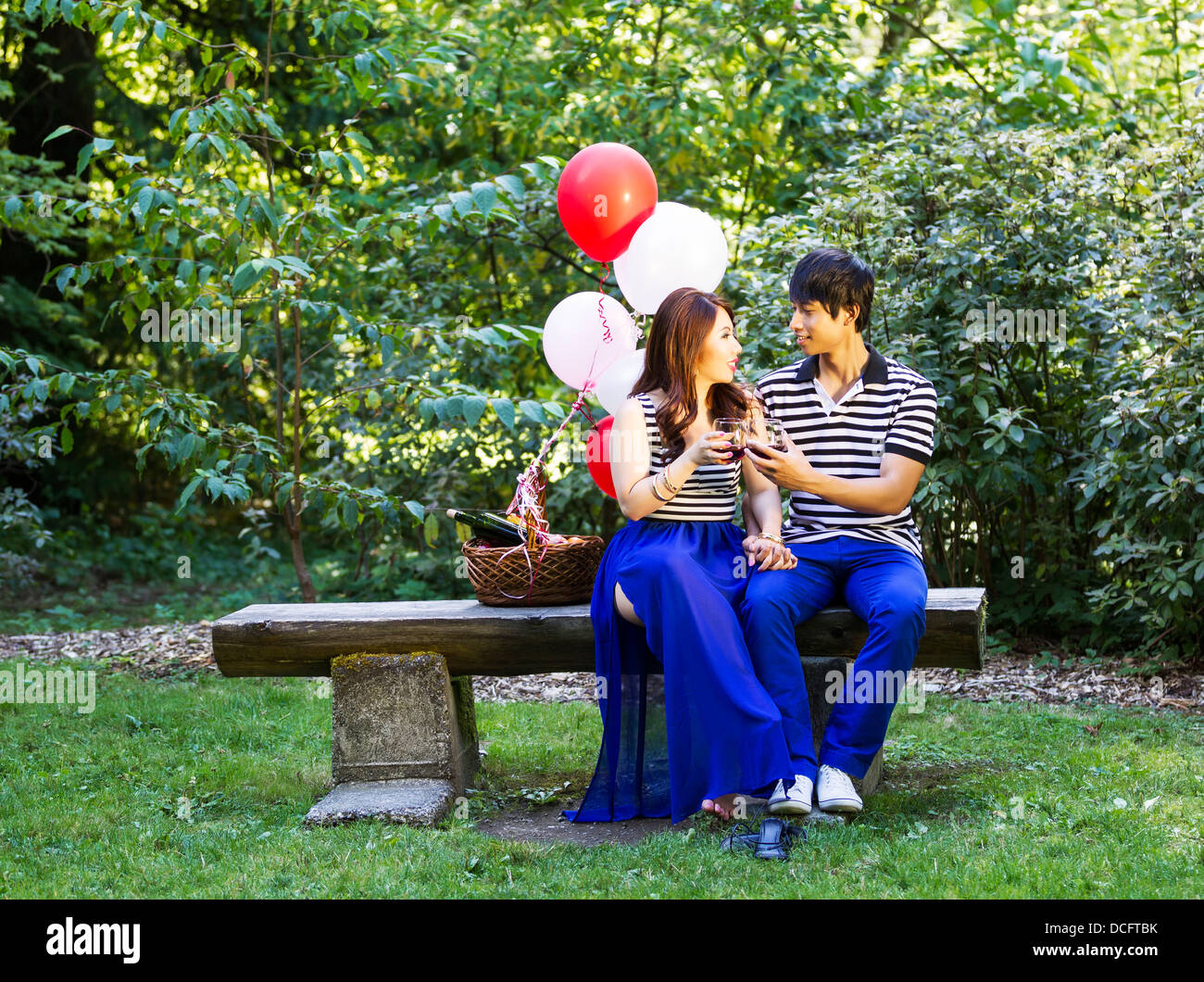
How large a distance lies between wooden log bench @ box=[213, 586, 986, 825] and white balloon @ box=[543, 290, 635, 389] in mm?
850

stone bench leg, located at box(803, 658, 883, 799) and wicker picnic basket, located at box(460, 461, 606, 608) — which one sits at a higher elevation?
wicker picnic basket, located at box(460, 461, 606, 608)

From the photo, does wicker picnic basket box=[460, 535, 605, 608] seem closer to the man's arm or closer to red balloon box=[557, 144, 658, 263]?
the man's arm

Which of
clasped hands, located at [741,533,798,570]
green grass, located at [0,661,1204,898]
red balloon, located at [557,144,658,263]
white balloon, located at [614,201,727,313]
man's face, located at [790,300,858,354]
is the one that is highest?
red balloon, located at [557,144,658,263]

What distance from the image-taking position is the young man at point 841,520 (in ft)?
11.0

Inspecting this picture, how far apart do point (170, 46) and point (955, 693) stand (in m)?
4.28

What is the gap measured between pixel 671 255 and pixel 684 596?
4.16ft

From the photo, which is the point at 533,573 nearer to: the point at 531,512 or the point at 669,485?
the point at 531,512

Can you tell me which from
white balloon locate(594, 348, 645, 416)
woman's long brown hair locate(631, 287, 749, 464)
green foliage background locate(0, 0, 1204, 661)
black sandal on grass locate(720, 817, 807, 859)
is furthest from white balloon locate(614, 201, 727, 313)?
black sandal on grass locate(720, 817, 807, 859)

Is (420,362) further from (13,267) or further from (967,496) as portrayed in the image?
(13,267)

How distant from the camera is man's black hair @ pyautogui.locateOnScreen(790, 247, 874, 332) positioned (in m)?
3.66

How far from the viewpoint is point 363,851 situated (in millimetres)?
3291

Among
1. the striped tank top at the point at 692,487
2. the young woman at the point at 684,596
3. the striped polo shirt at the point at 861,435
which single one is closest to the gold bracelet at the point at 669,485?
the young woman at the point at 684,596

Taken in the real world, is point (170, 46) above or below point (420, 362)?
above

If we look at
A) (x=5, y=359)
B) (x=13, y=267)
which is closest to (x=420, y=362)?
(x=5, y=359)
